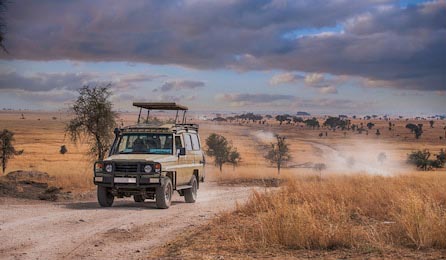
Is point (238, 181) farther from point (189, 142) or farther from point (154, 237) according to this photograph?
point (154, 237)

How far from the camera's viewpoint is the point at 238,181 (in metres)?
34.8

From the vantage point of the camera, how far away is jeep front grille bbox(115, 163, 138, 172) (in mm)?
17000

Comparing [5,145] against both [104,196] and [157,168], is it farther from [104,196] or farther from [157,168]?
[157,168]

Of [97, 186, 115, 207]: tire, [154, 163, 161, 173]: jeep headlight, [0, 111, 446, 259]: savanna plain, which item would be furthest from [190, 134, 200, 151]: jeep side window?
[97, 186, 115, 207]: tire

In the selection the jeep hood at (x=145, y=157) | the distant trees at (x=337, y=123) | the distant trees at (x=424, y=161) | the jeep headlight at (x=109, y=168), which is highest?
the distant trees at (x=337, y=123)

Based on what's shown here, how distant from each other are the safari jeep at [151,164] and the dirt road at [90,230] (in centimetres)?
64

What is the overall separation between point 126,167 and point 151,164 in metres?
0.77

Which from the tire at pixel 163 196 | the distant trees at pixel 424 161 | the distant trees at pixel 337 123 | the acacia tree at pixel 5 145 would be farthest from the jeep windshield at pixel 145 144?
the distant trees at pixel 337 123

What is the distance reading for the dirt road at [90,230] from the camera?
10492 millimetres

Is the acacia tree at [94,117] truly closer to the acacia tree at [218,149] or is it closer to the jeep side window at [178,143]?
the jeep side window at [178,143]

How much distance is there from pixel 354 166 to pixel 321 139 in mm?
55015

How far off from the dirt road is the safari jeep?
0.64m

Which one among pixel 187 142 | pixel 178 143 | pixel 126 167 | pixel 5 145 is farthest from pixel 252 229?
pixel 5 145

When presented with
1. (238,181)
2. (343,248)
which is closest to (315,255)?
(343,248)
